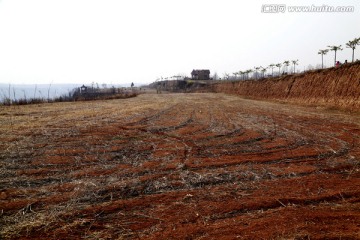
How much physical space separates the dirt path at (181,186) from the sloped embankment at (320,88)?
41.0 ft

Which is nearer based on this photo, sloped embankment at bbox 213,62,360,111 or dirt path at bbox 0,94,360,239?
dirt path at bbox 0,94,360,239

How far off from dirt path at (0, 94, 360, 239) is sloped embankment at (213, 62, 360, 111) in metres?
12.5

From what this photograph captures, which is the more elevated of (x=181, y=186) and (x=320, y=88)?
(x=320, y=88)

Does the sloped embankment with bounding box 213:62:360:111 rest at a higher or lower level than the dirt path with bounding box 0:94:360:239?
higher

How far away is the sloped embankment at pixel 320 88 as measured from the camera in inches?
799

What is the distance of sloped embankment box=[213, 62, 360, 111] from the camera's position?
2030 cm

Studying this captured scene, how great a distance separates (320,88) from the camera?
80.7 ft

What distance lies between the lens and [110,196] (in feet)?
17.1

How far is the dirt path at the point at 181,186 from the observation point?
4047 mm

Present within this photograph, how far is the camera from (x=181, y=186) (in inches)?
223

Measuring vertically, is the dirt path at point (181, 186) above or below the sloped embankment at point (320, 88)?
below

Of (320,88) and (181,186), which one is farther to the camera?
(320,88)

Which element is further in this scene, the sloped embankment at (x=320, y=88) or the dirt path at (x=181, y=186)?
the sloped embankment at (x=320, y=88)

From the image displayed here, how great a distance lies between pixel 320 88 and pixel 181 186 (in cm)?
2391
